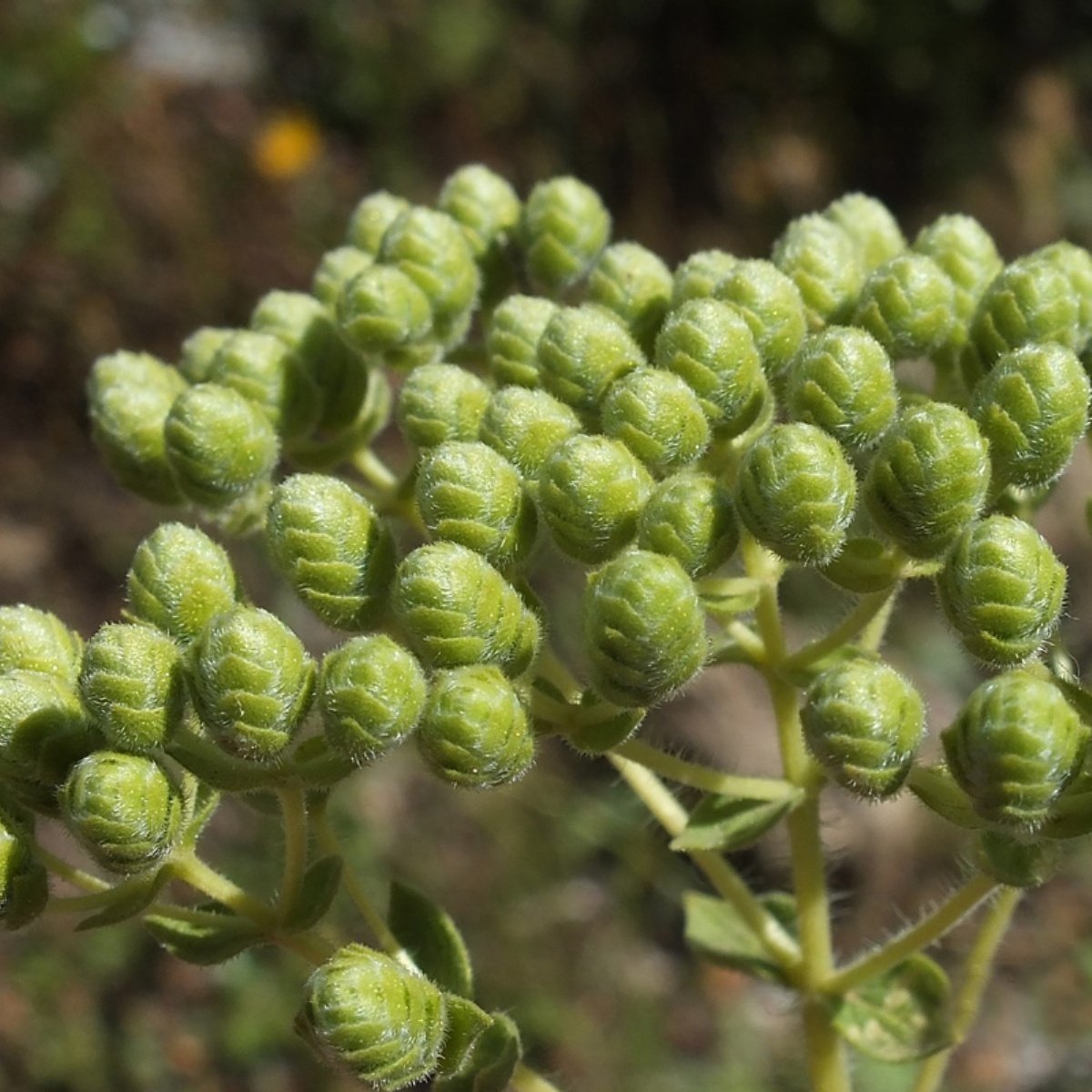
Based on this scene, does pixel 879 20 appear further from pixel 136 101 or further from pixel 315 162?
pixel 136 101

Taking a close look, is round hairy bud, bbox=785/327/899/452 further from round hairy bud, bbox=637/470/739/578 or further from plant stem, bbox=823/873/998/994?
plant stem, bbox=823/873/998/994

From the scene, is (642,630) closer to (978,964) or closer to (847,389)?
(847,389)

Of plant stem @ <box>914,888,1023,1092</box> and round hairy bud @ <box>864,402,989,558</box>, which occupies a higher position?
round hairy bud @ <box>864,402,989,558</box>

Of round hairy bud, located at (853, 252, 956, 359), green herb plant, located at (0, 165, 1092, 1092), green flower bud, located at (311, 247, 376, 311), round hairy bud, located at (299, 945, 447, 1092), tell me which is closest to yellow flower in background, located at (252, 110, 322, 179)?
green flower bud, located at (311, 247, 376, 311)

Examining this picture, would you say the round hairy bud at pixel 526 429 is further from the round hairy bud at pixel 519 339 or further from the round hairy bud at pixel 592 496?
the round hairy bud at pixel 519 339

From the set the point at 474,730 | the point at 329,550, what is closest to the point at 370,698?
the point at 474,730

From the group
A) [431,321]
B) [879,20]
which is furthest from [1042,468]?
[879,20]
